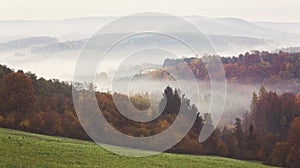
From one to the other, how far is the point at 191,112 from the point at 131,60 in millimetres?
24037

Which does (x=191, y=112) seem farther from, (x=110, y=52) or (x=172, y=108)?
(x=110, y=52)

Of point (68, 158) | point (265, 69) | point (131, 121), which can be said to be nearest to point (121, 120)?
point (131, 121)

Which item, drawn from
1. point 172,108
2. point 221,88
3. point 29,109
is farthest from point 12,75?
point 221,88

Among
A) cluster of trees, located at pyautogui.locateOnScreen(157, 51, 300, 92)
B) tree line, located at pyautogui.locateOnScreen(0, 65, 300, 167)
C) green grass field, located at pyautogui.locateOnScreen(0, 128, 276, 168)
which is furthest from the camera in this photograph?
cluster of trees, located at pyautogui.locateOnScreen(157, 51, 300, 92)

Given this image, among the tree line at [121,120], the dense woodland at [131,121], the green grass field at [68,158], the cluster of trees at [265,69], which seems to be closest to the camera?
the green grass field at [68,158]

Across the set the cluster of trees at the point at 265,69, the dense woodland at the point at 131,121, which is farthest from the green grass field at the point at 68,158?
the cluster of trees at the point at 265,69

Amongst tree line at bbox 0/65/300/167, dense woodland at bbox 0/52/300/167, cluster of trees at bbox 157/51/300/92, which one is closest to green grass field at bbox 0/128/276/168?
tree line at bbox 0/65/300/167

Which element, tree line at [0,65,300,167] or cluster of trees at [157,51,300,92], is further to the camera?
cluster of trees at [157,51,300,92]

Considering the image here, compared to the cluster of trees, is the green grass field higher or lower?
lower

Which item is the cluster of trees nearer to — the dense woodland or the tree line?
the dense woodland

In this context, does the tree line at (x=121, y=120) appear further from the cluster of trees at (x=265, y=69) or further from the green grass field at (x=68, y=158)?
the cluster of trees at (x=265, y=69)

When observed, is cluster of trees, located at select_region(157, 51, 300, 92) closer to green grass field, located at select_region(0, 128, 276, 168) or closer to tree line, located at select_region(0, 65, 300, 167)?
tree line, located at select_region(0, 65, 300, 167)

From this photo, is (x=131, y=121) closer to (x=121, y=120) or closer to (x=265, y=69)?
(x=121, y=120)

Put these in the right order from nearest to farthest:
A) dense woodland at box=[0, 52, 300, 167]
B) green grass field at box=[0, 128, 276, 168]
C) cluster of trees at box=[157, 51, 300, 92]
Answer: green grass field at box=[0, 128, 276, 168] < dense woodland at box=[0, 52, 300, 167] < cluster of trees at box=[157, 51, 300, 92]
